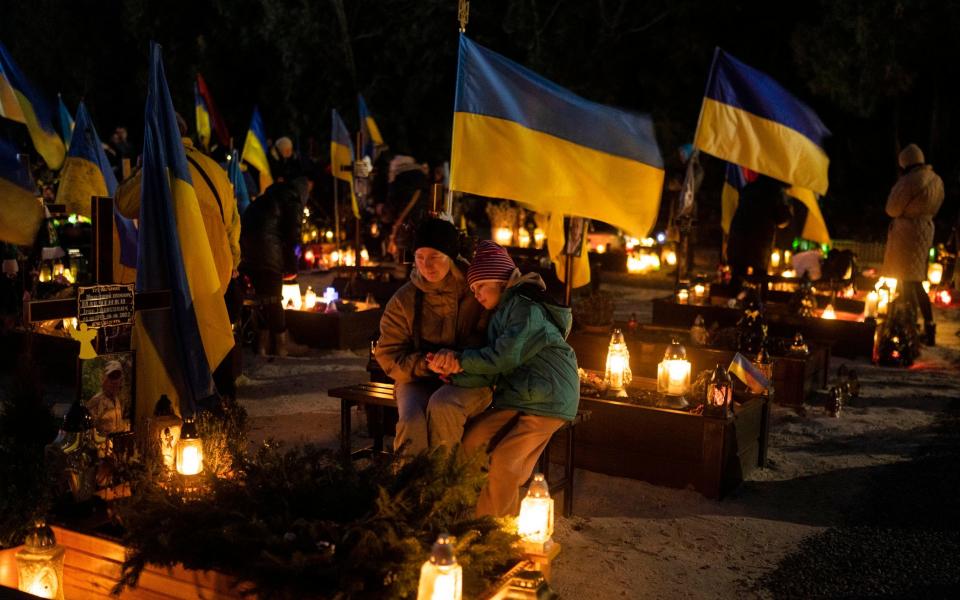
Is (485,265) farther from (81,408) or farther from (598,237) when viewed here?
(598,237)

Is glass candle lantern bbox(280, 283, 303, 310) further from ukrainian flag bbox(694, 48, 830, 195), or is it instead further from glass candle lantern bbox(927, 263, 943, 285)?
glass candle lantern bbox(927, 263, 943, 285)

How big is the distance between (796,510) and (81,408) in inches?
179

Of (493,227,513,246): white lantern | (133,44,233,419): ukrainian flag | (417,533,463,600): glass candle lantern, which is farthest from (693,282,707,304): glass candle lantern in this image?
(417,533,463,600): glass candle lantern

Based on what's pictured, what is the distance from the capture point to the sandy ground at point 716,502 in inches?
211

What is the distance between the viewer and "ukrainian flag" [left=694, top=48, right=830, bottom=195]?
32.3 feet

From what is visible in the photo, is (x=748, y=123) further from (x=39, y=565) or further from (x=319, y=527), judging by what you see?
(x=39, y=565)

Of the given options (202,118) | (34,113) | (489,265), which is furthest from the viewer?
(202,118)

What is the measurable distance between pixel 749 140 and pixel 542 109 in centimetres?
361

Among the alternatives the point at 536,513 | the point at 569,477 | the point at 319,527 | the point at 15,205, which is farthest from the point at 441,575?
the point at 15,205

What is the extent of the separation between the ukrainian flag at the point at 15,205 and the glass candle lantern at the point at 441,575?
3.18 meters

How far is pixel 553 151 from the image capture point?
717cm

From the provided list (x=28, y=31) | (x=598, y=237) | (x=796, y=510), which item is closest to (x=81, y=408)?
(x=796, y=510)

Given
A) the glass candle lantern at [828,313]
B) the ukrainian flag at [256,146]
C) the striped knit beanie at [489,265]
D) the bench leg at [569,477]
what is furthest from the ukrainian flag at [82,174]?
the glass candle lantern at [828,313]

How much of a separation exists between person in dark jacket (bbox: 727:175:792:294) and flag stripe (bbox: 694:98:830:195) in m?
1.97
